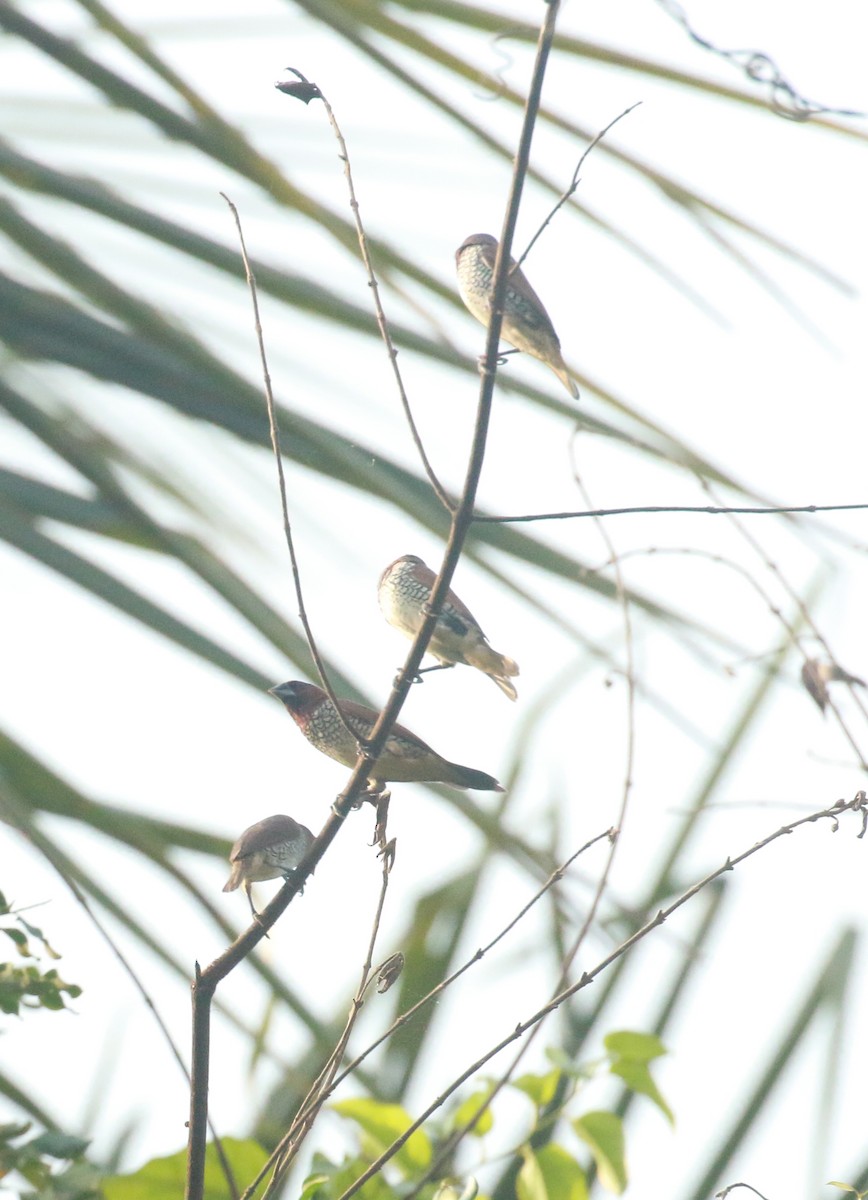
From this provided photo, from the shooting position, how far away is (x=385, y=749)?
2398 mm

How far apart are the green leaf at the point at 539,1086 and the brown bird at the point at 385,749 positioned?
52cm

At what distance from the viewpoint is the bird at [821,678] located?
246 cm

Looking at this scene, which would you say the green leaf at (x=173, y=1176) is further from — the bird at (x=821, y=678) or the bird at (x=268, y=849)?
the bird at (x=821, y=678)

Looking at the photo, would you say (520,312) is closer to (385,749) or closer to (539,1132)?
(385,749)

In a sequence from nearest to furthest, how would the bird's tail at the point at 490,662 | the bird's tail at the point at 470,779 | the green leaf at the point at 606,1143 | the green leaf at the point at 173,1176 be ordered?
1. the green leaf at the point at 173,1176
2. the green leaf at the point at 606,1143
3. the bird's tail at the point at 470,779
4. the bird's tail at the point at 490,662

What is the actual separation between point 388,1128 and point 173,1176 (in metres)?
0.30

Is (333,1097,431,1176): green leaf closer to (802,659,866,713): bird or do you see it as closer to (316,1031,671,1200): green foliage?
(316,1031,671,1200): green foliage

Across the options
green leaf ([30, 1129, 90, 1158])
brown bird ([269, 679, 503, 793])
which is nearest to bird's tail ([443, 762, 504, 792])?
brown bird ([269, 679, 503, 793])

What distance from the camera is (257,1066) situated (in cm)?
247

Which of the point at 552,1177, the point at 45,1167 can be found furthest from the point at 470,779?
the point at 45,1167

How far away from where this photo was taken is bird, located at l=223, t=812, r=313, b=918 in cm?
235

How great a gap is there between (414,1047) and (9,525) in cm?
105

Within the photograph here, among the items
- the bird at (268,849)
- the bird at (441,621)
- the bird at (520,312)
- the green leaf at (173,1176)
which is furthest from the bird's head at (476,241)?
the green leaf at (173,1176)

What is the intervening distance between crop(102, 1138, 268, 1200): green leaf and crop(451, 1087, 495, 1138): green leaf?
277 millimetres
